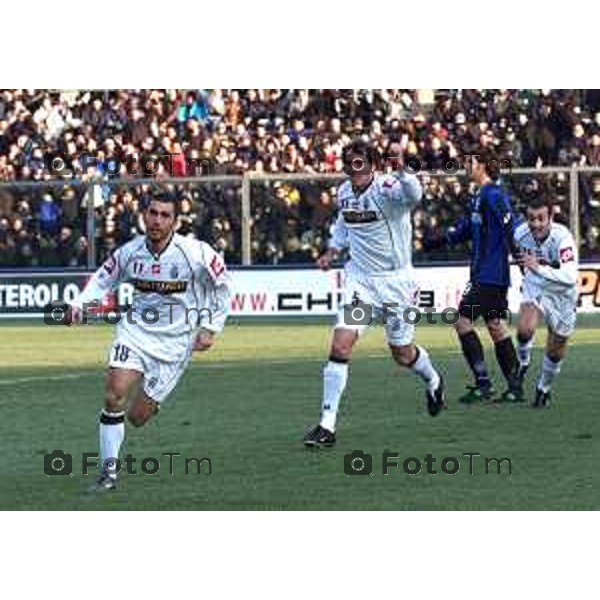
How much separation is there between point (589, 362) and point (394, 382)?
3.38 metres

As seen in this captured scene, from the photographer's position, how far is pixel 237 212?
34.8m

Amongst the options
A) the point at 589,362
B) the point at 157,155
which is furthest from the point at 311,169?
the point at 589,362

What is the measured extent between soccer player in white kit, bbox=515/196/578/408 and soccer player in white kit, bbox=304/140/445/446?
1848mm

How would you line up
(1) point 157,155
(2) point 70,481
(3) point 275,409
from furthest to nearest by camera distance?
(1) point 157,155
(3) point 275,409
(2) point 70,481

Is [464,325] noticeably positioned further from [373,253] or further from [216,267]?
[216,267]

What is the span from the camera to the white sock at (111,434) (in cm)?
1270

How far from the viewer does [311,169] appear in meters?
35.3

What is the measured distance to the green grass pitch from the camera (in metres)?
12.2

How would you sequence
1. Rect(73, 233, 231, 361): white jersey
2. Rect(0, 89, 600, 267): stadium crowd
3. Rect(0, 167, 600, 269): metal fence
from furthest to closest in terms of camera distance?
Rect(0, 89, 600, 267): stadium crowd < Rect(0, 167, 600, 269): metal fence < Rect(73, 233, 231, 361): white jersey

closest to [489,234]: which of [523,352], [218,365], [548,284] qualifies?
[548,284]

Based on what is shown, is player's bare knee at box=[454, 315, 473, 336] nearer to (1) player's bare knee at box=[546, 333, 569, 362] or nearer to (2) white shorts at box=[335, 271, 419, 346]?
(1) player's bare knee at box=[546, 333, 569, 362]

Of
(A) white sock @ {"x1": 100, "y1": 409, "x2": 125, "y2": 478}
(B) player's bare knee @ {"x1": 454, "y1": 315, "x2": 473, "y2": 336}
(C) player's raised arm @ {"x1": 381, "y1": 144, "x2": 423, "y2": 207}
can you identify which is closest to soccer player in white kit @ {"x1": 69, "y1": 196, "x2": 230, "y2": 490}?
(A) white sock @ {"x1": 100, "y1": 409, "x2": 125, "y2": 478}

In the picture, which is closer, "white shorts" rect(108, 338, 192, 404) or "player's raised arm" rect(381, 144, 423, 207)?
"white shorts" rect(108, 338, 192, 404)

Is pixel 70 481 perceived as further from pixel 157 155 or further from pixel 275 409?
pixel 157 155
